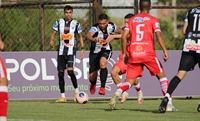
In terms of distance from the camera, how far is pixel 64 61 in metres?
17.0

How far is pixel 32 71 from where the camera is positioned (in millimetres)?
17719

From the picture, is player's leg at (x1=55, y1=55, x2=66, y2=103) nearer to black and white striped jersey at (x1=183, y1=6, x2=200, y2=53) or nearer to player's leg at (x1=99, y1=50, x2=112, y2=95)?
player's leg at (x1=99, y1=50, x2=112, y2=95)

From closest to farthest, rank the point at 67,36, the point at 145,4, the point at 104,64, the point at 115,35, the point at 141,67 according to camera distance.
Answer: the point at 145,4
the point at 141,67
the point at 115,35
the point at 104,64
the point at 67,36

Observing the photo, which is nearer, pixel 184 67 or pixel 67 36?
pixel 184 67

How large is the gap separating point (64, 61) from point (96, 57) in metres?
0.98

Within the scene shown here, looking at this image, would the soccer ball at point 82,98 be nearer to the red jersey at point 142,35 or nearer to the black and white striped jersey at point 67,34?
the black and white striped jersey at point 67,34

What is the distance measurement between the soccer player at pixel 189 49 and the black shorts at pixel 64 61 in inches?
200

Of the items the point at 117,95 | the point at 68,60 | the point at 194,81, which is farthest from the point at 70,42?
the point at 117,95

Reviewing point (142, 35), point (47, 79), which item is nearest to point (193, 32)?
point (142, 35)

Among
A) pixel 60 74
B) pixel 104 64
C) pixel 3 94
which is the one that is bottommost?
pixel 60 74

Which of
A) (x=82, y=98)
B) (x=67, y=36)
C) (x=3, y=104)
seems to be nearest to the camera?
(x=3, y=104)

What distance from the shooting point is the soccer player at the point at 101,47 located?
1593cm

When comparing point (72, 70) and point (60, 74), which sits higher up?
point (72, 70)

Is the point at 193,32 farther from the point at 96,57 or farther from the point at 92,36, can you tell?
the point at 96,57
